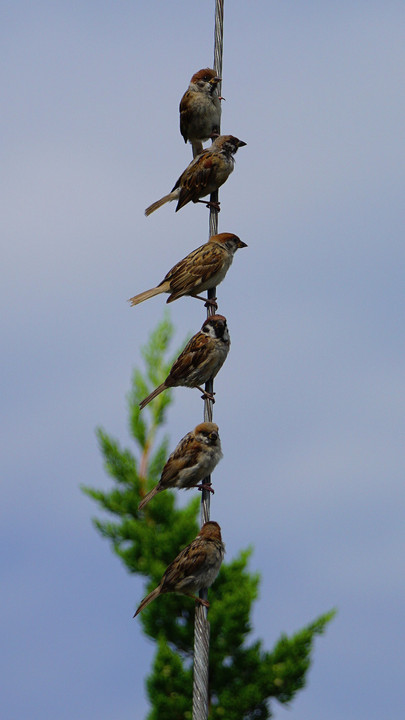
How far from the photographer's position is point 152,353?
11383mm

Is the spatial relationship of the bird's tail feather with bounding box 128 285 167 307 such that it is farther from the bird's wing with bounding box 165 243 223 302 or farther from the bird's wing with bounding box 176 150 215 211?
the bird's wing with bounding box 176 150 215 211

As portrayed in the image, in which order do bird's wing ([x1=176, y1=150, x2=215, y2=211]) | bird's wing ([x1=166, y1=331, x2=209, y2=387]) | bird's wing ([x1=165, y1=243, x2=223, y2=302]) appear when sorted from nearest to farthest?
bird's wing ([x1=166, y1=331, x2=209, y2=387]) → bird's wing ([x1=165, y1=243, x2=223, y2=302]) → bird's wing ([x1=176, y1=150, x2=215, y2=211])

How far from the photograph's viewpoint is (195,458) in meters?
6.58

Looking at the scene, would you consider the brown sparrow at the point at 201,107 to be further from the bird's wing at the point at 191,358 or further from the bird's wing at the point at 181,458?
the bird's wing at the point at 181,458

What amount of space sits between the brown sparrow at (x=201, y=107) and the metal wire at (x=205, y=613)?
0.08 meters

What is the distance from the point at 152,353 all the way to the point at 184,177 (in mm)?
4251

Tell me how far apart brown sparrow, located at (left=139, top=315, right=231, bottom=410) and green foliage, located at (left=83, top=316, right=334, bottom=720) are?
410 centimetres

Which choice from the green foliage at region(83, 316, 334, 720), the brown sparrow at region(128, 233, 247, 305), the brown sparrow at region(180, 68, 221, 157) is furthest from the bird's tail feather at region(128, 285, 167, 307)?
the green foliage at region(83, 316, 334, 720)

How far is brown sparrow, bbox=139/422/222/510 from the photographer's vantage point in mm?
6574

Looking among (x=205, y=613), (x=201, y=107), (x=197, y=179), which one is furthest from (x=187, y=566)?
(x=201, y=107)

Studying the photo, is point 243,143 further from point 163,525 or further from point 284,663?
point 284,663

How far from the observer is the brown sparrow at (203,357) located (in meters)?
6.71

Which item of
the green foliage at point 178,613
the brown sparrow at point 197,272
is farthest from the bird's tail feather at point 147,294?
the green foliage at point 178,613

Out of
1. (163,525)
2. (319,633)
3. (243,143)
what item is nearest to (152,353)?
(163,525)
